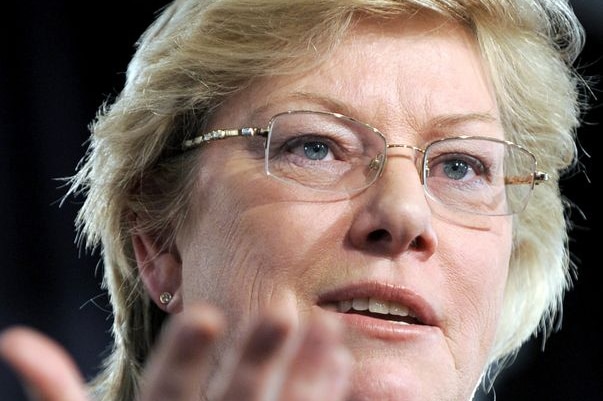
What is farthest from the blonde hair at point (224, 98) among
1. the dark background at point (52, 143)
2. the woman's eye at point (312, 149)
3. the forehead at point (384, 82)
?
the dark background at point (52, 143)

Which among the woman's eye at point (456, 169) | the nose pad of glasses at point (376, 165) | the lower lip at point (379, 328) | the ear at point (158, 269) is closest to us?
the lower lip at point (379, 328)

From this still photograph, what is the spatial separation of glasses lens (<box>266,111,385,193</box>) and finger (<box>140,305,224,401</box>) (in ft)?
2.66

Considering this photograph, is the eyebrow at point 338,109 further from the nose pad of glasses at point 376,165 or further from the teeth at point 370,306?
the teeth at point 370,306

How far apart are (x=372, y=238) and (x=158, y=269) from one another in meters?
0.53

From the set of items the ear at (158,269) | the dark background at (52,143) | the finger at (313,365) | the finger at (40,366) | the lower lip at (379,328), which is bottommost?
the dark background at (52,143)

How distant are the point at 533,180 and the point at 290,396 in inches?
45.0

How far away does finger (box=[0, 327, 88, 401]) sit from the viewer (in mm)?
837

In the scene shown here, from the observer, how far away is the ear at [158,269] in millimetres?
1934

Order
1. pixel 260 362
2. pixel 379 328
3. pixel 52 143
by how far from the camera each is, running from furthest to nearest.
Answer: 1. pixel 52 143
2. pixel 379 328
3. pixel 260 362

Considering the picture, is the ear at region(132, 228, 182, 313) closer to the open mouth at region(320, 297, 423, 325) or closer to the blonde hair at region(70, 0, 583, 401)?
the blonde hair at region(70, 0, 583, 401)

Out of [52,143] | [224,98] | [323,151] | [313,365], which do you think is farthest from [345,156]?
[52,143]

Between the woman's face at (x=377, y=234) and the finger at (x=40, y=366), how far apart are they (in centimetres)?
78

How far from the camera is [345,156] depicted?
1758 millimetres

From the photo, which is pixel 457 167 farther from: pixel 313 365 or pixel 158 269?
pixel 313 365
